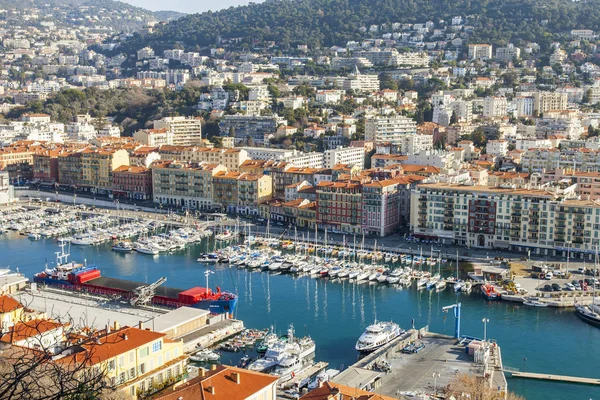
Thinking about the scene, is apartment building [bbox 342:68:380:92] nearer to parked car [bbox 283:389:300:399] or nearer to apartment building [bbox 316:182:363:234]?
apartment building [bbox 316:182:363:234]

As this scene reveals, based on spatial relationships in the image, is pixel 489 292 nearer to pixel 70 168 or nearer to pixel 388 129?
pixel 388 129

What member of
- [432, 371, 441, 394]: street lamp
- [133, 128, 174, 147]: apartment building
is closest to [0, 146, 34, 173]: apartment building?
[133, 128, 174, 147]: apartment building

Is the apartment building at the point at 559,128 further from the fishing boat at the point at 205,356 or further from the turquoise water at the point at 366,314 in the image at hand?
the fishing boat at the point at 205,356

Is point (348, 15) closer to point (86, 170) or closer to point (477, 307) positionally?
point (86, 170)

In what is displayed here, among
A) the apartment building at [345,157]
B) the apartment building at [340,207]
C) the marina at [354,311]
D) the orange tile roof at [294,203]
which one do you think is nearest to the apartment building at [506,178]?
the apartment building at [340,207]

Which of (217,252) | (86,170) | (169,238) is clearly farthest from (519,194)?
(86,170)
